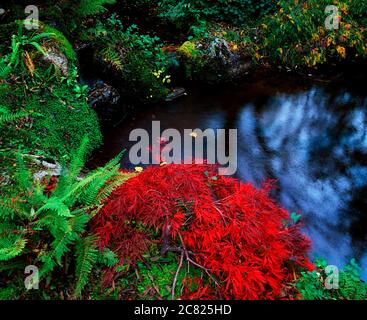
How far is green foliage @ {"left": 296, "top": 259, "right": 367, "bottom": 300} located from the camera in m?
3.03

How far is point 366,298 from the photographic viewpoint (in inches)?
126

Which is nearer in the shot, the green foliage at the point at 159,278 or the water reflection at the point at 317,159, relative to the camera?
the green foliage at the point at 159,278

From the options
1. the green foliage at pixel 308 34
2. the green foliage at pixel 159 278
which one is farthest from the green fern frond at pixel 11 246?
the green foliage at pixel 308 34

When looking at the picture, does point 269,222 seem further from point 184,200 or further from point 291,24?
point 291,24

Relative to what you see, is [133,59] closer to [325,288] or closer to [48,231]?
[48,231]

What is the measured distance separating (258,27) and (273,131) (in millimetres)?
3118

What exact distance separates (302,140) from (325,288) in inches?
136

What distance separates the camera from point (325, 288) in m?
3.18

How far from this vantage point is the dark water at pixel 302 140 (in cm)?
468

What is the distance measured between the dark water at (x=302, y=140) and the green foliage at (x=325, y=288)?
961 mm

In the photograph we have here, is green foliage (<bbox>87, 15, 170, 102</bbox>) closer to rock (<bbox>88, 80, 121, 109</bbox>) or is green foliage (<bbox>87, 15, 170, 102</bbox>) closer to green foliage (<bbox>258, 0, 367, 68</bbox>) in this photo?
rock (<bbox>88, 80, 121, 109</bbox>)

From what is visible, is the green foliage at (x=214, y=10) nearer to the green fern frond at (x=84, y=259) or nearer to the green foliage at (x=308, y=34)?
the green foliage at (x=308, y=34)

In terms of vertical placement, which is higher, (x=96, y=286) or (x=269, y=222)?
(x=269, y=222)
